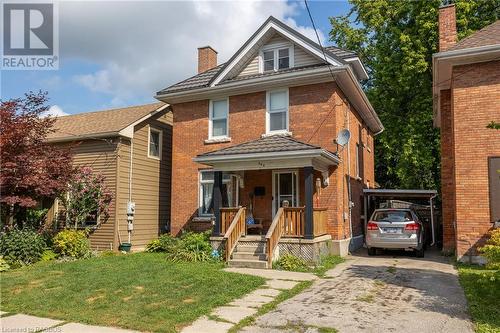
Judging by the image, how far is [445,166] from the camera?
15031 millimetres

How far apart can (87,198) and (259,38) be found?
29.3 feet

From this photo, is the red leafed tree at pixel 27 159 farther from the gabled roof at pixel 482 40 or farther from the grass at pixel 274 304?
the gabled roof at pixel 482 40

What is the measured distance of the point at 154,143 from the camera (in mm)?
18219

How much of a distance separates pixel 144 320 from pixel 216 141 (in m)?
10.2

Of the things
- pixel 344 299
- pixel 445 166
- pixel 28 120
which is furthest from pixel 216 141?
pixel 344 299

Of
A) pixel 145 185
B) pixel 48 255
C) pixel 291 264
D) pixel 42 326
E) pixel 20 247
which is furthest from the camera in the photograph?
pixel 145 185

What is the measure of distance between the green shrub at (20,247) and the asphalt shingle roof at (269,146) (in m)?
6.19

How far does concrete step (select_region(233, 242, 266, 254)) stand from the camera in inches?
484

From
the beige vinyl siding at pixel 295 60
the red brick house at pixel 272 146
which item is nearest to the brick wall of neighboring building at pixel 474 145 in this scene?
the red brick house at pixel 272 146

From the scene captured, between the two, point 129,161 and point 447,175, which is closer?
point 447,175

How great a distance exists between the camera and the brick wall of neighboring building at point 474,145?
38.6ft

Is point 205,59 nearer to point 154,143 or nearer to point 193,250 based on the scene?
point 154,143

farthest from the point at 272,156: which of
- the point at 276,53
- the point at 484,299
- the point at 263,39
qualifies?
the point at 484,299

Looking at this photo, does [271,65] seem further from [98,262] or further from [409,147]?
[409,147]
